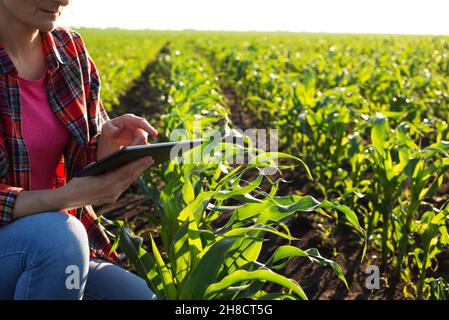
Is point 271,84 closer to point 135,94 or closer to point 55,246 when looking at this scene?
point 135,94

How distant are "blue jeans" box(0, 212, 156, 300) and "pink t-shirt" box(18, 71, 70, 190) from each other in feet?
1.02

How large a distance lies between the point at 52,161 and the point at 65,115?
0.15 m

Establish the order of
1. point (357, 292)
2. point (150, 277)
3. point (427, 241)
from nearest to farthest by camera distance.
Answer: point (150, 277)
point (427, 241)
point (357, 292)

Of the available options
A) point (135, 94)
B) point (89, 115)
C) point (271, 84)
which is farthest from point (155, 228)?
point (135, 94)

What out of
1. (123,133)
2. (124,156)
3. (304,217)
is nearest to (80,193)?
(124,156)

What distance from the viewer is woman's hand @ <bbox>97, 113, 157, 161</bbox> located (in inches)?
78.2

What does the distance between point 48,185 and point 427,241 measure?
61.1 inches

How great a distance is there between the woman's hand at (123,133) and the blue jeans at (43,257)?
0.47 meters

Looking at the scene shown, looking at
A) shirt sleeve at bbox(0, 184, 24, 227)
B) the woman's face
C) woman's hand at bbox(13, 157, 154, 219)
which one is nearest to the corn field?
woman's hand at bbox(13, 157, 154, 219)

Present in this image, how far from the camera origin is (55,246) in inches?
59.4

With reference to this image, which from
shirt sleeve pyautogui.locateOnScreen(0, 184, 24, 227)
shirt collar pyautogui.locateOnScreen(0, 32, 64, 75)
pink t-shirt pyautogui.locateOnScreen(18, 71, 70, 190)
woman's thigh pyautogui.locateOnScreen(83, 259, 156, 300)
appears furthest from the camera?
shirt collar pyautogui.locateOnScreen(0, 32, 64, 75)

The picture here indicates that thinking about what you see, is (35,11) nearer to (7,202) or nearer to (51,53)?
(51,53)

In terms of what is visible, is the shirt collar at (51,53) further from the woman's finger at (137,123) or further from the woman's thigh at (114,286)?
the woman's thigh at (114,286)

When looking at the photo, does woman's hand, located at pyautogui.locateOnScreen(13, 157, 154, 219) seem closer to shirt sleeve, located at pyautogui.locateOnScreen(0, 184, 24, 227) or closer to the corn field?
shirt sleeve, located at pyautogui.locateOnScreen(0, 184, 24, 227)
